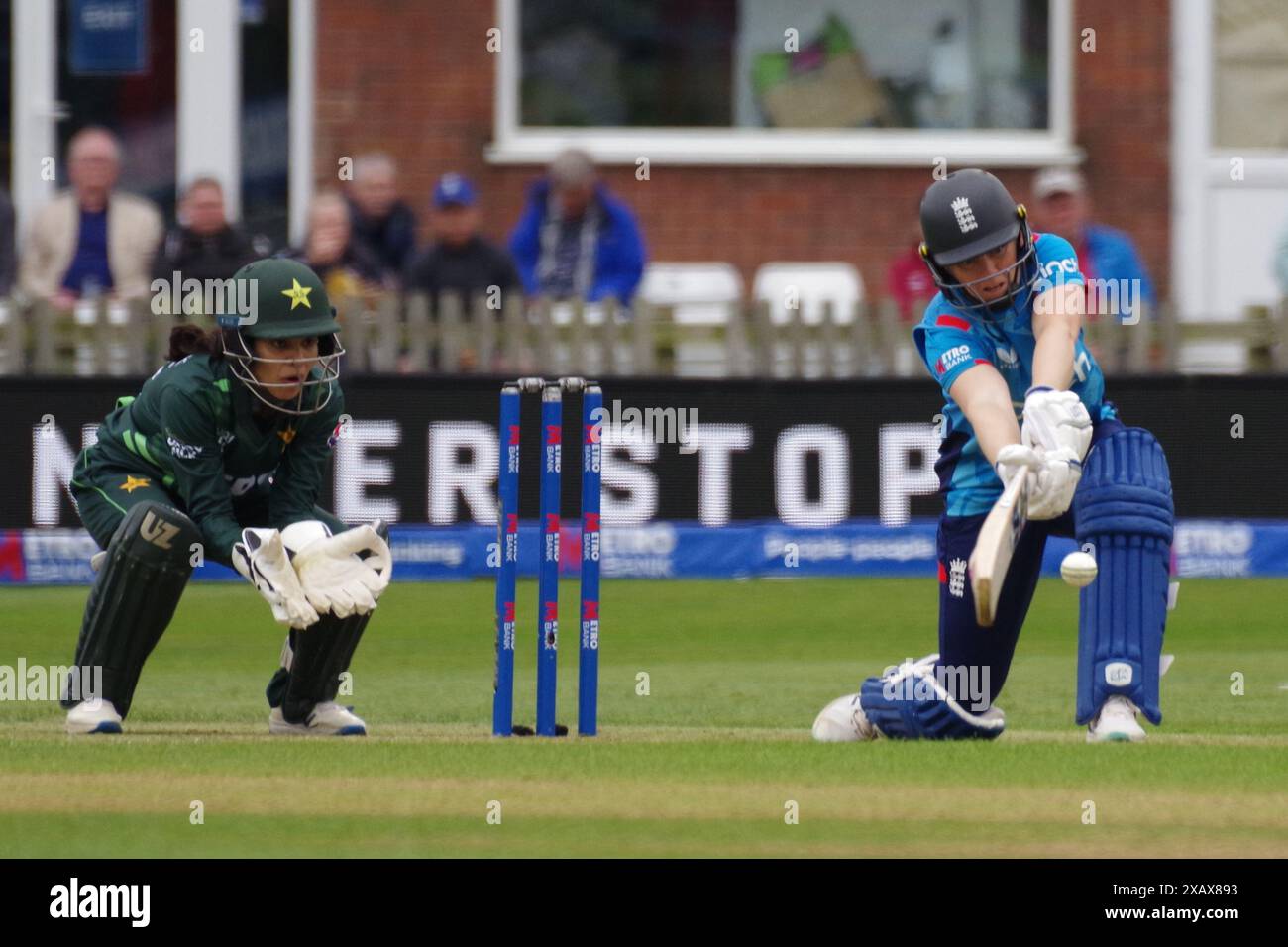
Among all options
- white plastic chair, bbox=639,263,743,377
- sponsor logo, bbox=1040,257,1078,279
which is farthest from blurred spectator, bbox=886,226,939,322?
sponsor logo, bbox=1040,257,1078,279

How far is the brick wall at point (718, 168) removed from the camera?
1639 cm

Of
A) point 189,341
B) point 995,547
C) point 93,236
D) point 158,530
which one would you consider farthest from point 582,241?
point 995,547

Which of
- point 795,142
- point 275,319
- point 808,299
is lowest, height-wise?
point 275,319

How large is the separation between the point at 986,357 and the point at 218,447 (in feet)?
7.50

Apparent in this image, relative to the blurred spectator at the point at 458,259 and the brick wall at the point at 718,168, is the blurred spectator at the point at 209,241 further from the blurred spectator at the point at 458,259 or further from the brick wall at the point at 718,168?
the brick wall at the point at 718,168

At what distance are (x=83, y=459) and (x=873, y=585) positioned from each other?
5.47 m

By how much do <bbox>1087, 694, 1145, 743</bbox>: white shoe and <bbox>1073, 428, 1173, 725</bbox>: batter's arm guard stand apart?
21 mm

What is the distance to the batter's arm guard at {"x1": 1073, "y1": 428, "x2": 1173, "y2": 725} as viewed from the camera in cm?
697

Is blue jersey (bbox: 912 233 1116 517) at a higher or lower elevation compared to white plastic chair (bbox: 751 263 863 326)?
lower

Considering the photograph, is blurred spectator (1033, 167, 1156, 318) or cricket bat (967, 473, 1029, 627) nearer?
cricket bat (967, 473, 1029, 627)

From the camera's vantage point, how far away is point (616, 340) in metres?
13.3

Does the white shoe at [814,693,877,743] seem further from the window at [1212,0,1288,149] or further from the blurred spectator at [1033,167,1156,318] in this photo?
the window at [1212,0,1288,149]

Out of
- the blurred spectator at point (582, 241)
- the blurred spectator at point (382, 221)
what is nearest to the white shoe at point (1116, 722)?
the blurred spectator at point (582, 241)

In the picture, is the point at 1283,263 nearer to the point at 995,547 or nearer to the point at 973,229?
the point at 973,229
